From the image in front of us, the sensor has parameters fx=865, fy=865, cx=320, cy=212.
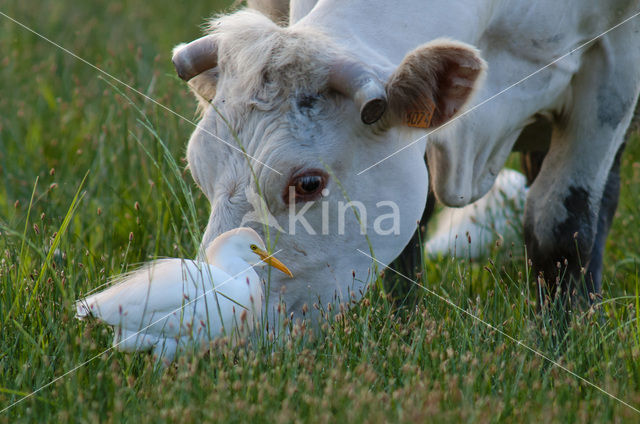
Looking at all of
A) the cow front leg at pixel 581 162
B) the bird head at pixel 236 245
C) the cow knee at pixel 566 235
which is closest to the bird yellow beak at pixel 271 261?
the bird head at pixel 236 245

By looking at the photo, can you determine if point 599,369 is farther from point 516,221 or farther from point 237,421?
point 516,221

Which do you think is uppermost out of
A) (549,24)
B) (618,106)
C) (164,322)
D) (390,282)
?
(549,24)

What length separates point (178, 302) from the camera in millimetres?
2641

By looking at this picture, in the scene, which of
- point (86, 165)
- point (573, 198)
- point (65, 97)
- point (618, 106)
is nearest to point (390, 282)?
point (573, 198)

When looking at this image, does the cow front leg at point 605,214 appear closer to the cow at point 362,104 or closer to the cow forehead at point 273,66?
the cow at point 362,104

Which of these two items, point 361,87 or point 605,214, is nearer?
point 361,87

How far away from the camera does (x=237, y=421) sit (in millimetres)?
2219

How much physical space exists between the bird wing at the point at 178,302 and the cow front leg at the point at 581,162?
1653mm

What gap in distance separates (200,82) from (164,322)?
3.23 ft

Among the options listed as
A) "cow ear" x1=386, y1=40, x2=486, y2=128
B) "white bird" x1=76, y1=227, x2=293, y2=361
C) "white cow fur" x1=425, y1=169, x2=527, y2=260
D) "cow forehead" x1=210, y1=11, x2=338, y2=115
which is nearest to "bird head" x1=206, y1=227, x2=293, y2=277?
"white bird" x1=76, y1=227, x2=293, y2=361

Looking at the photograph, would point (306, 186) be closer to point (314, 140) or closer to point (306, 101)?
point (314, 140)

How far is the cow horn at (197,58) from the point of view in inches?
123

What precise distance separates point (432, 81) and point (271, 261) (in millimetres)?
778

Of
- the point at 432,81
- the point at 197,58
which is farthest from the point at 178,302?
the point at 432,81
